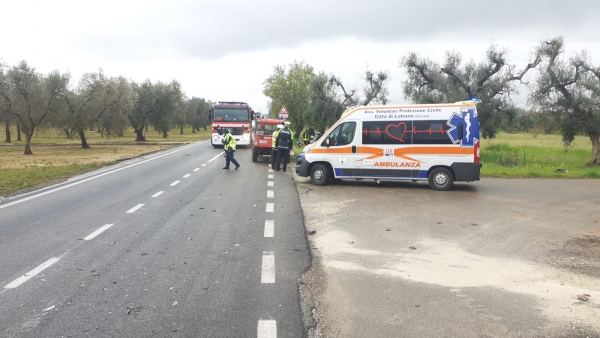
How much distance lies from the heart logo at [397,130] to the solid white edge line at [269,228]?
229 inches

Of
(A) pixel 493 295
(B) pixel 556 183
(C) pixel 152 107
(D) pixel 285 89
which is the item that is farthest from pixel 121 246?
(C) pixel 152 107

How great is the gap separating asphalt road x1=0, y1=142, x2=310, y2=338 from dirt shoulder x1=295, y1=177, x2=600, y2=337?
573 mm

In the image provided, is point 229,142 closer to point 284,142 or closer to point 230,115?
point 284,142

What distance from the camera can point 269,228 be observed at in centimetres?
812

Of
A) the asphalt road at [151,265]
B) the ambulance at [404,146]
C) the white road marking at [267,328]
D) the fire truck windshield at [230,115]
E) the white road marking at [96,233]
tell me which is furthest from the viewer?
the fire truck windshield at [230,115]

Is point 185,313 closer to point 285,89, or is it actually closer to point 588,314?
point 588,314

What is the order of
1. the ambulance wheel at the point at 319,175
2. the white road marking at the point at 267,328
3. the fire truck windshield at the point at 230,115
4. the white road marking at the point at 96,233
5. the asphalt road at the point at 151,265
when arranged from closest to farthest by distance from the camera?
the white road marking at the point at 267,328
the asphalt road at the point at 151,265
the white road marking at the point at 96,233
the ambulance wheel at the point at 319,175
the fire truck windshield at the point at 230,115

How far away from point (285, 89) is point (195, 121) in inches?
1518

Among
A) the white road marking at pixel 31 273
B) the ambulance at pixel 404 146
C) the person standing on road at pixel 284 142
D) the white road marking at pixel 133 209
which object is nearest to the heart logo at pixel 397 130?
the ambulance at pixel 404 146

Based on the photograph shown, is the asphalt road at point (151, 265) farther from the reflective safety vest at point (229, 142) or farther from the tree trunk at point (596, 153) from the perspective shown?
the tree trunk at point (596, 153)

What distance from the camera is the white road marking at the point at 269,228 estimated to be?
769 centimetres

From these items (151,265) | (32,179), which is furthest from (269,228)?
(32,179)

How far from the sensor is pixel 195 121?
89688mm

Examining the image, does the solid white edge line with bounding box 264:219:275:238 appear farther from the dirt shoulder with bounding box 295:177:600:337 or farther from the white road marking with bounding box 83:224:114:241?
the white road marking with bounding box 83:224:114:241
